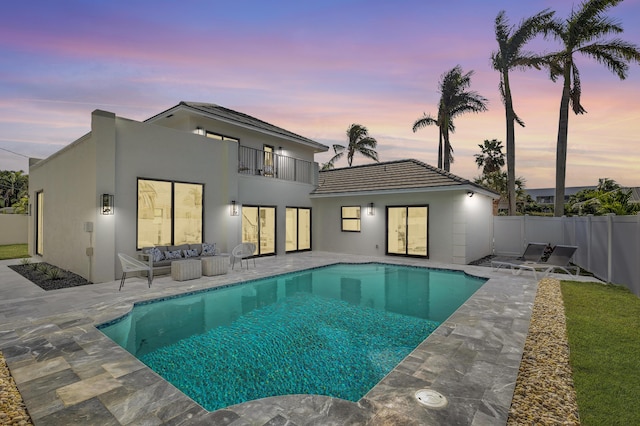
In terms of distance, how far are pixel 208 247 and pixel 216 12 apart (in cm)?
777

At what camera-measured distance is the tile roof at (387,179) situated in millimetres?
12664

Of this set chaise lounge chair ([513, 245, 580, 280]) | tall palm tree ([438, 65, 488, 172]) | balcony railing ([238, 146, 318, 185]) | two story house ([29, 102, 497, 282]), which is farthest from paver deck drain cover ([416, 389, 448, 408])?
tall palm tree ([438, 65, 488, 172])

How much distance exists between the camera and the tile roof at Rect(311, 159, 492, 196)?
12.7m

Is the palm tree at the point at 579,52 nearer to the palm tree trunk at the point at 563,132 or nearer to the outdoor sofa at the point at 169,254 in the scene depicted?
the palm tree trunk at the point at 563,132

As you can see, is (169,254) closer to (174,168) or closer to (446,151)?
(174,168)

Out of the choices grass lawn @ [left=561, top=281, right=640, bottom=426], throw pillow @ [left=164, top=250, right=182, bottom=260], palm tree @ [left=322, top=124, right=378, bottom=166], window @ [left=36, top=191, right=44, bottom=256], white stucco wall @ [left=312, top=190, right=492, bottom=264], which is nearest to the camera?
grass lawn @ [left=561, top=281, right=640, bottom=426]

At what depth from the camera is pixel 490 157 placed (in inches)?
1134

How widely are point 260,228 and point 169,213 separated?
434 cm

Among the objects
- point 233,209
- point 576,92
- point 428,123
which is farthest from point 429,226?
point 428,123

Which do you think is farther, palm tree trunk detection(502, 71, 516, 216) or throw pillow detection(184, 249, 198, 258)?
palm tree trunk detection(502, 71, 516, 216)

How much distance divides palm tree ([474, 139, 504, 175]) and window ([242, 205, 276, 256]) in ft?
76.6

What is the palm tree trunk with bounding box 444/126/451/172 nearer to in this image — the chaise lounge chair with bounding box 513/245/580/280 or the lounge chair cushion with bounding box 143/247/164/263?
the chaise lounge chair with bounding box 513/245/580/280

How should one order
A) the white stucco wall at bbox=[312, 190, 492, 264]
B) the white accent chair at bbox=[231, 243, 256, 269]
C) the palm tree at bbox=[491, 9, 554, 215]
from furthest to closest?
the palm tree at bbox=[491, 9, 554, 215], the white stucco wall at bbox=[312, 190, 492, 264], the white accent chair at bbox=[231, 243, 256, 269]

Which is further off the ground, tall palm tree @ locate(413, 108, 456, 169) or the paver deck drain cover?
tall palm tree @ locate(413, 108, 456, 169)
